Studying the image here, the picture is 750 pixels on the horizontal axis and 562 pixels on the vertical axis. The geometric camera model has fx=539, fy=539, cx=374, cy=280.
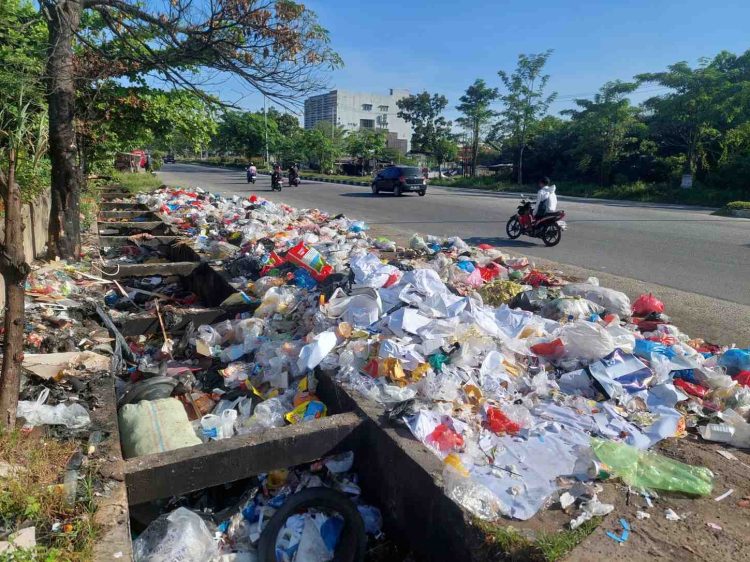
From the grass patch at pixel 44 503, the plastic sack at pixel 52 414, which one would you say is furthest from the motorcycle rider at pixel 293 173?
the grass patch at pixel 44 503

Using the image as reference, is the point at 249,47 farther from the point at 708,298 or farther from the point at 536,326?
the point at 708,298

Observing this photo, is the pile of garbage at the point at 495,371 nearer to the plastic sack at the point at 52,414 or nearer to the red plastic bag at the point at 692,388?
the red plastic bag at the point at 692,388

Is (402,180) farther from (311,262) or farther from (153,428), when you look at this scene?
(153,428)

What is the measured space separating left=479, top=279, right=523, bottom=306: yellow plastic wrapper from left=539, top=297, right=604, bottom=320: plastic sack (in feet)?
1.46

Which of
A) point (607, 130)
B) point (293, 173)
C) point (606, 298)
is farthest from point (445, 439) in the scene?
point (607, 130)

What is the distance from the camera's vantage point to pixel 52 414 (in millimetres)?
2783

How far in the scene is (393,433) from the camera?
8.70 feet

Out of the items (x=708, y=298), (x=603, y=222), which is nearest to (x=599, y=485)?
(x=708, y=298)

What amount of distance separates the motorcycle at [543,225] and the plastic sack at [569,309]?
4717mm

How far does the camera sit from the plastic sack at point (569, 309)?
4.52m

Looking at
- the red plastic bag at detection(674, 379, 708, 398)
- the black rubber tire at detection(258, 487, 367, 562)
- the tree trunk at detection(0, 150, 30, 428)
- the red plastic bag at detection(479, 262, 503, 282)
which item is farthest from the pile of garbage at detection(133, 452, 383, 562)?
the red plastic bag at detection(479, 262, 503, 282)

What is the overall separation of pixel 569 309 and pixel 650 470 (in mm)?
2271

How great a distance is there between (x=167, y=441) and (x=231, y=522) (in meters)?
0.62

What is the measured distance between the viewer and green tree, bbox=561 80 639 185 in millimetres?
26906
